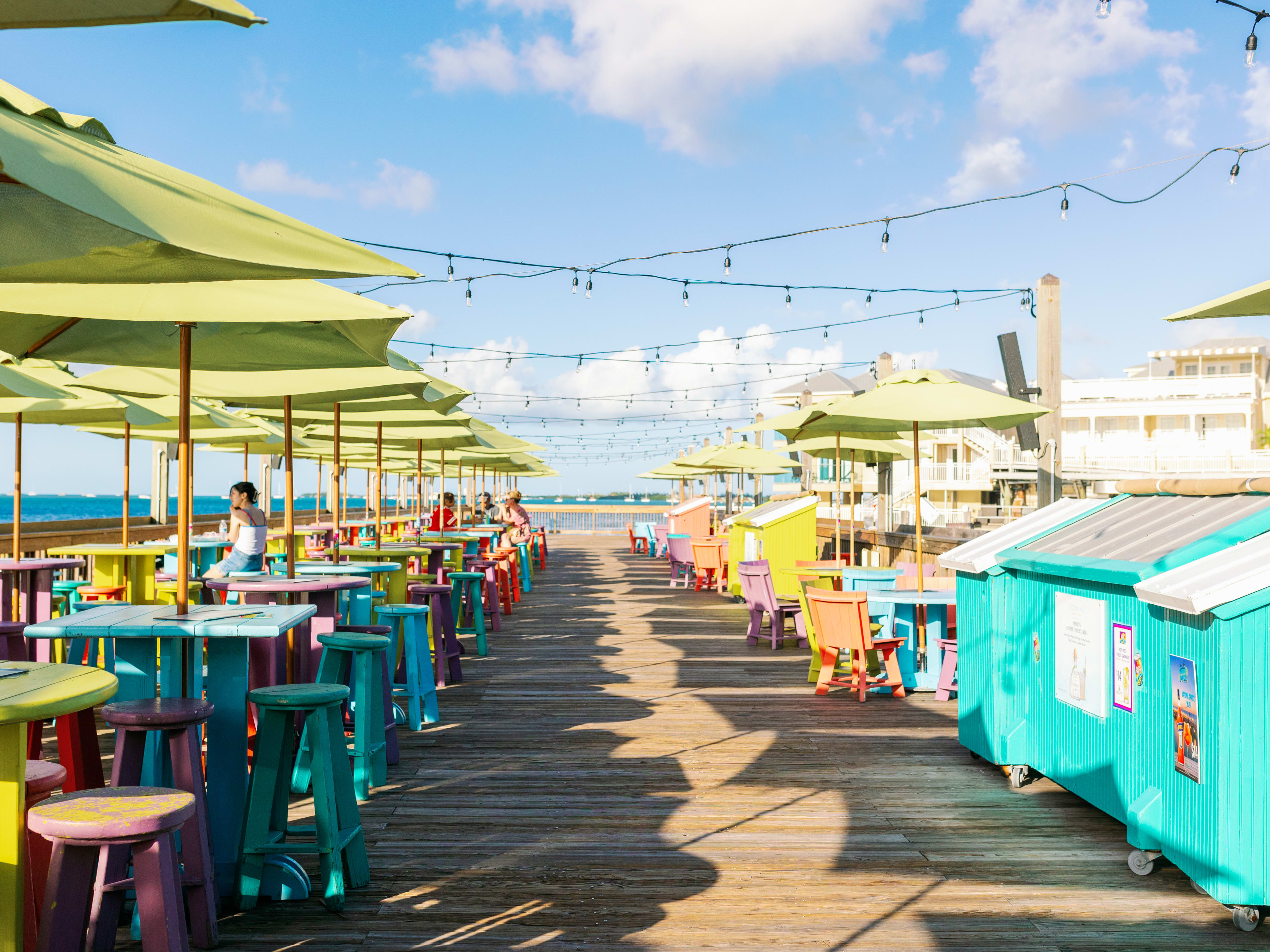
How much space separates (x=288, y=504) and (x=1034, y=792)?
468 cm

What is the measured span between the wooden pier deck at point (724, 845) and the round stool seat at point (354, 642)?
746mm

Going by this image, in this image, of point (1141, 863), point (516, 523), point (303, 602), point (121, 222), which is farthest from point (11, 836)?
point (516, 523)

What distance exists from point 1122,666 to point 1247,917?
1.01 meters

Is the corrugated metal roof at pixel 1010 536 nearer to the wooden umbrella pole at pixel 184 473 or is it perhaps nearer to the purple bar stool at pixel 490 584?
the wooden umbrella pole at pixel 184 473

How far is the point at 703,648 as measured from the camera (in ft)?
32.0

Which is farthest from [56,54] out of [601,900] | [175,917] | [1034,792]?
[1034,792]

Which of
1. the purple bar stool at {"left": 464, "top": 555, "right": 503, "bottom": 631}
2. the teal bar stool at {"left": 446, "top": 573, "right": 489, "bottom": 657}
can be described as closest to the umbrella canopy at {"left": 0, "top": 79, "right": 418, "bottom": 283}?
the teal bar stool at {"left": 446, "top": 573, "right": 489, "bottom": 657}

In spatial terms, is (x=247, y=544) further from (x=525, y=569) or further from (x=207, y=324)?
(x=525, y=569)

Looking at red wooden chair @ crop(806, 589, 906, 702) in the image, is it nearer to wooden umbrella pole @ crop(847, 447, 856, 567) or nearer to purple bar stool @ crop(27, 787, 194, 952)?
wooden umbrella pole @ crop(847, 447, 856, 567)

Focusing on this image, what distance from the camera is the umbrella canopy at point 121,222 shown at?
2.04 metres

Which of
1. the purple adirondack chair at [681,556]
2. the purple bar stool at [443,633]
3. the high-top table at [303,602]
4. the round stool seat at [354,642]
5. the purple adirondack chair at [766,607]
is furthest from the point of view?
the purple adirondack chair at [681,556]

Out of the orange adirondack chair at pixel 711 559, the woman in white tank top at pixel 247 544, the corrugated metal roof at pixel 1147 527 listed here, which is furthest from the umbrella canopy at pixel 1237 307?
the orange adirondack chair at pixel 711 559

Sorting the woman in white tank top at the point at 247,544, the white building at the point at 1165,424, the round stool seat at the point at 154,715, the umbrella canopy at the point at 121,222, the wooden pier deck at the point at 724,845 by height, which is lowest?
the wooden pier deck at the point at 724,845

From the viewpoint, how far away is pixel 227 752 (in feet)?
11.6
